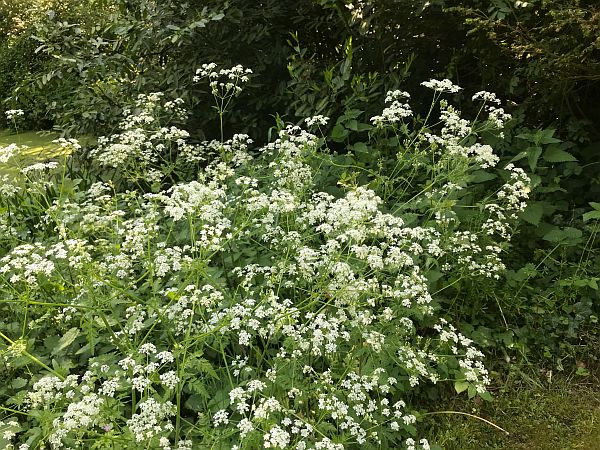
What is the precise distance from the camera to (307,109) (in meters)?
4.54

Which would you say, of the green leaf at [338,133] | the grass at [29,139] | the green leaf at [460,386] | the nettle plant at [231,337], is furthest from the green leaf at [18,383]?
the grass at [29,139]

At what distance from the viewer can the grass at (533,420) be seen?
2.87 meters

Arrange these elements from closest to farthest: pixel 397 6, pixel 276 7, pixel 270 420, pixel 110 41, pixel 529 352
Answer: pixel 270 420, pixel 529 352, pixel 397 6, pixel 276 7, pixel 110 41

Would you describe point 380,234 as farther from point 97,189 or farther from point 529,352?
point 97,189

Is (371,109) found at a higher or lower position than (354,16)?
lower

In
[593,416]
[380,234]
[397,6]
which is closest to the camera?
[380,234]

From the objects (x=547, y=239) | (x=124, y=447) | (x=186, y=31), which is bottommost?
(x=547, y=239)

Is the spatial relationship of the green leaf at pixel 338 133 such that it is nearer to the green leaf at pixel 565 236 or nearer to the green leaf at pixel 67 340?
the green leaf at pixel 565 236

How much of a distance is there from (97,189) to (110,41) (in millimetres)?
2732

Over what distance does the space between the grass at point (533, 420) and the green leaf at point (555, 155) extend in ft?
4.87

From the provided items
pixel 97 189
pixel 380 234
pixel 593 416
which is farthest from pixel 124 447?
pixel 593 416

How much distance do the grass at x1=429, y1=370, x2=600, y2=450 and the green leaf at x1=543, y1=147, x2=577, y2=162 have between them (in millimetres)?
1485

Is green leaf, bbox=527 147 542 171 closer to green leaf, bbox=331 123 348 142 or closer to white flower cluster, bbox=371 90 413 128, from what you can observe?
white flower cluster, bbox=371 90 413 128

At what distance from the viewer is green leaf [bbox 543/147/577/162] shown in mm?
3918
